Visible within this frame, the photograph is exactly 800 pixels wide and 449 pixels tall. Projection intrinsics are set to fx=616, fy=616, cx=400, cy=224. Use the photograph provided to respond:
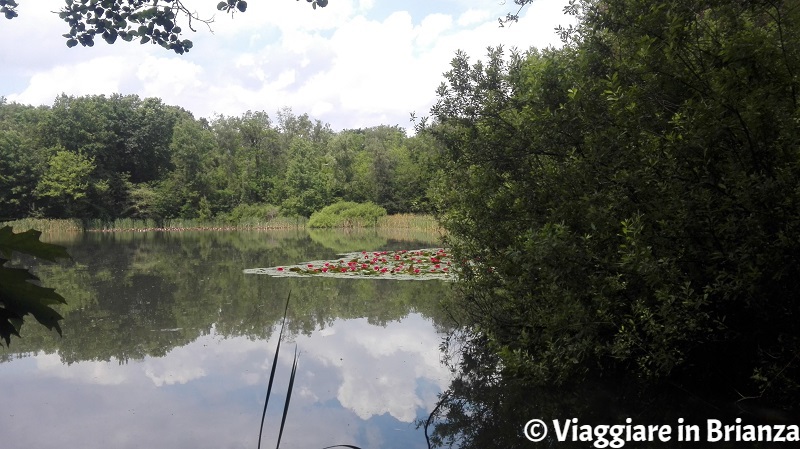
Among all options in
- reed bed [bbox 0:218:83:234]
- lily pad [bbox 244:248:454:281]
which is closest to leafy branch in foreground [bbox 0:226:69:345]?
lily pad [bbox 244:248:454:281]

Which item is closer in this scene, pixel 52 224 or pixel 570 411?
pixel 570 411

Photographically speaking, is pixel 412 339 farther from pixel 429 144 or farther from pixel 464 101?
pixel 464 101

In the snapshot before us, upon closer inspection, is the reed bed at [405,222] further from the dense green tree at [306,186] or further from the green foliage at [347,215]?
the dense green tree at [306,186]

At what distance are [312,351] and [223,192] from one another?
38.7 m

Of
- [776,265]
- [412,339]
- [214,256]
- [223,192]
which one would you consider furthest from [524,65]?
[223,192]

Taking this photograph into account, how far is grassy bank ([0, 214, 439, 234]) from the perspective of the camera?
33.5 metres

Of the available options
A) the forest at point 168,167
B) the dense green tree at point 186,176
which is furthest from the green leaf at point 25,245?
the dense green tree at point 186,176

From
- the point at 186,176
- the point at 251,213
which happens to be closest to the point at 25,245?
the point at 251,213

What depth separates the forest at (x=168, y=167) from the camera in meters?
35.9

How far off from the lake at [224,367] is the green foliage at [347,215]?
26559mm

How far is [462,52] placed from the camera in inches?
217
